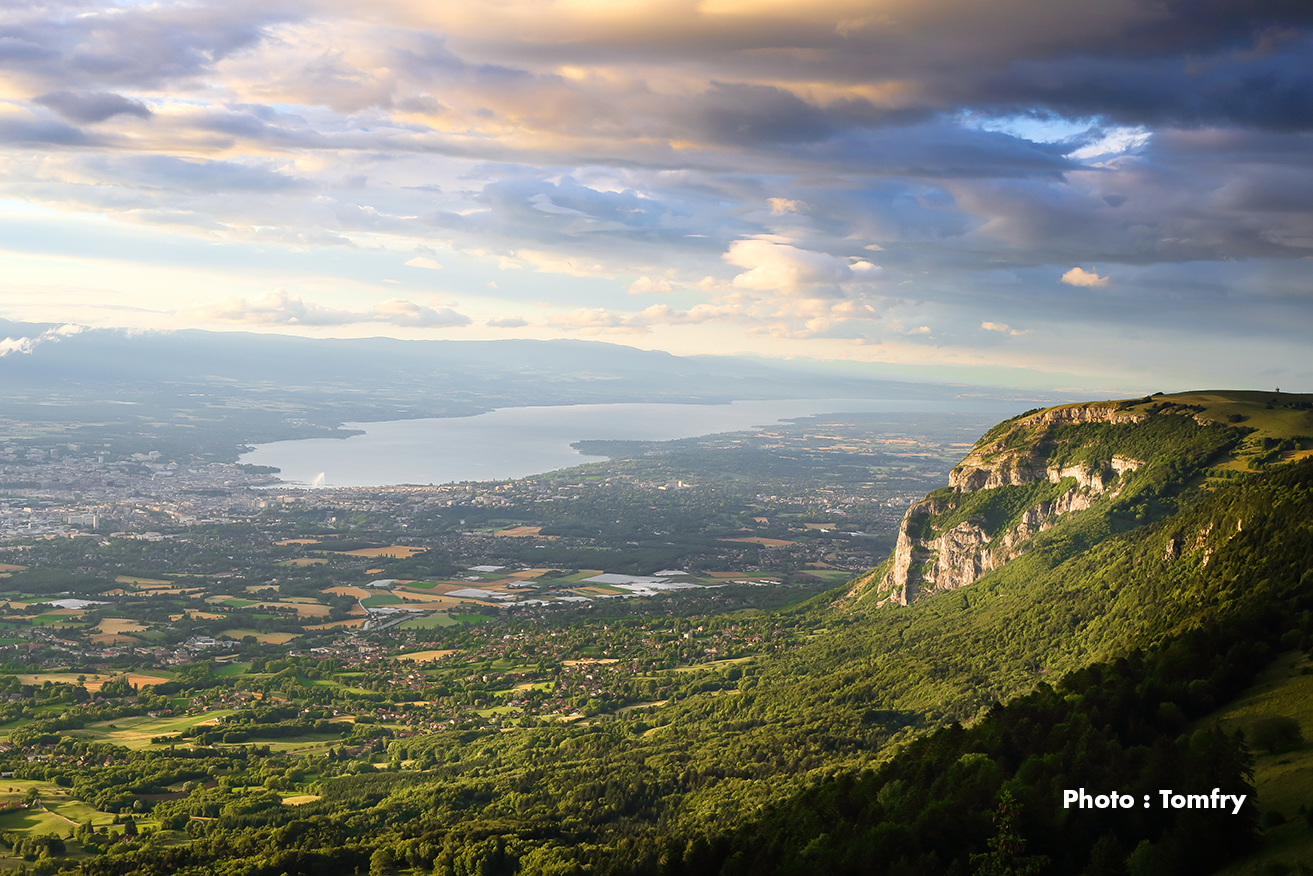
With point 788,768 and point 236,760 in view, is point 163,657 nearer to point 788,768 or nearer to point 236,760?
Result: point 236,760

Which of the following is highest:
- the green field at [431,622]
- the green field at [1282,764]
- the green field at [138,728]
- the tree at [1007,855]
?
the green field at [1282,764]

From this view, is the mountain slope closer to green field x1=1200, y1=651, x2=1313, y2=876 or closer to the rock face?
the rock face

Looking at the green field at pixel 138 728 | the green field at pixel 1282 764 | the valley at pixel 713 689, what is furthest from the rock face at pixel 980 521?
the green field at pixel 138 728

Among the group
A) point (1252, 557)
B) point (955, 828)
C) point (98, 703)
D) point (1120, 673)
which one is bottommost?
point (98, 703)

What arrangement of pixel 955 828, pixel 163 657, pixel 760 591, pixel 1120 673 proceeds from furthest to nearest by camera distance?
pixel 760 591 < pixel 163 657 < pixel 1120 673 < pixel 955 828

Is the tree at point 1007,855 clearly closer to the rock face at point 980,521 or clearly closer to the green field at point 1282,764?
the green field at point 1282,764

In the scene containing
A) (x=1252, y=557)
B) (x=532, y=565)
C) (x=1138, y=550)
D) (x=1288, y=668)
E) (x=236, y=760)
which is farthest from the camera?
(x=532, y=565)

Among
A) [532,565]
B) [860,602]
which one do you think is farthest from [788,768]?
[532,565]

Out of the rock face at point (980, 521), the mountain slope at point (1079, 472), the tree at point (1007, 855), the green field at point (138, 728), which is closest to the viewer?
the tree at point (1007, 855)

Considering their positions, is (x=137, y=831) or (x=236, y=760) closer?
(x=137, y=831)
